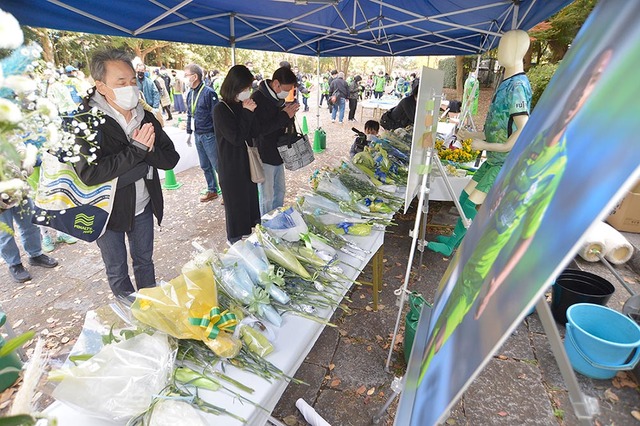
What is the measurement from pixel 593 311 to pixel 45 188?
3.70 meters

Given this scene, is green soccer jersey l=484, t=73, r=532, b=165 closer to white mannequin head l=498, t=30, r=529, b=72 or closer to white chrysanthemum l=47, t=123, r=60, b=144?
white mannequin head l=498, t=30, r=529, b=72

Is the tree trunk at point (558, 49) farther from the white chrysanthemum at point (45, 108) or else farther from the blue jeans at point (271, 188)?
the white chrysanthemum at point (45, 108)

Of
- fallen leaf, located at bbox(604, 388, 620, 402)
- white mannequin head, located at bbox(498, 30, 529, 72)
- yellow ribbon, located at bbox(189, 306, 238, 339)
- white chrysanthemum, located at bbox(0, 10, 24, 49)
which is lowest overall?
fallen leaf, located at bbox(604, 388, 620, 402)

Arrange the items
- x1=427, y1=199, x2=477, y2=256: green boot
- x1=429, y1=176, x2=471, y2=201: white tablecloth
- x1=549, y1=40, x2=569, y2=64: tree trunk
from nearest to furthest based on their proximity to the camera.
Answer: x1=427, y1=199, x2=477, y2=256: green boot → x1=429, y1=176, x2=471, y2=201: white tablecloth → x1=549, y1=40, x2=569, y2=64: tree trunk

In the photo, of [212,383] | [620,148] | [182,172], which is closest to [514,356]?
[212,383]

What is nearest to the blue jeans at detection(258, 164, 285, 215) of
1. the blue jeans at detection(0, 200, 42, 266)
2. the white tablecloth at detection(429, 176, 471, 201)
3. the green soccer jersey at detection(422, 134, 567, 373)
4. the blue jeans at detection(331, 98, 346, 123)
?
the white tablecloth at detection(429, 176, 471, 201)

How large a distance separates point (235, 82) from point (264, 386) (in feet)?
8.58

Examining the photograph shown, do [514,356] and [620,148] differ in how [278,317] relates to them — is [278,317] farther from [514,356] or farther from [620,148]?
[514,356]

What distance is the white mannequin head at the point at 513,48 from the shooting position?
8.13 feet

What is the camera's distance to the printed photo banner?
43 cm

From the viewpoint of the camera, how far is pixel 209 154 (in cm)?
508

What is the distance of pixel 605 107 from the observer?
484mm

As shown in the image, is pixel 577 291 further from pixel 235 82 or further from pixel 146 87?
pixel 146 87

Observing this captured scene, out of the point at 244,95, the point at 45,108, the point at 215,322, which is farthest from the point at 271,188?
the point at 45,108
